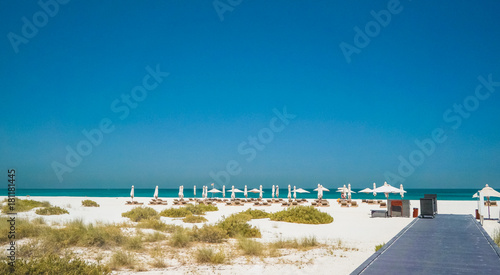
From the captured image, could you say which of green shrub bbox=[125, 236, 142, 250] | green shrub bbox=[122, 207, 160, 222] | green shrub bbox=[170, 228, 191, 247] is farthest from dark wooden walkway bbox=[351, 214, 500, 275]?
green shrub bbox=[122, 207, 160, 222]

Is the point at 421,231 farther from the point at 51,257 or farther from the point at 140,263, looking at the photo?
the point at 51,257

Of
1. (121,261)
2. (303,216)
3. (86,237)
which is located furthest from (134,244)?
(303,216)

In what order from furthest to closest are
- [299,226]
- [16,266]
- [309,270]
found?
1. [299,226]
2. [309,270]
3. [16,266]

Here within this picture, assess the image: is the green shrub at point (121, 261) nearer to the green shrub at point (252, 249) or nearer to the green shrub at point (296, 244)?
the green shrub at point (252, 249)

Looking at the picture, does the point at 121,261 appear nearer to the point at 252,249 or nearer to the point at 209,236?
the point at 252,249

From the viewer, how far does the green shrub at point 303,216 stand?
15570 mm

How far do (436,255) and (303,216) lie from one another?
28.6ft

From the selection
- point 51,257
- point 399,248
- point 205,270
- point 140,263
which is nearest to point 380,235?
point 399,248

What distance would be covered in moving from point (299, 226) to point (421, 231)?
15.3ft

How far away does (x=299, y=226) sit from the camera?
1446cm

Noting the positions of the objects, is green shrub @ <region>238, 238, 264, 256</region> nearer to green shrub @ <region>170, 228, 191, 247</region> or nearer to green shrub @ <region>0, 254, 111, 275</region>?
green shrub @ <region>170, 228, 191, 247</region>

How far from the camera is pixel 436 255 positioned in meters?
7.31

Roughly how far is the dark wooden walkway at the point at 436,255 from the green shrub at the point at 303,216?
526 cm

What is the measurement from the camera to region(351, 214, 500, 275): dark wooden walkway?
6023 mm
